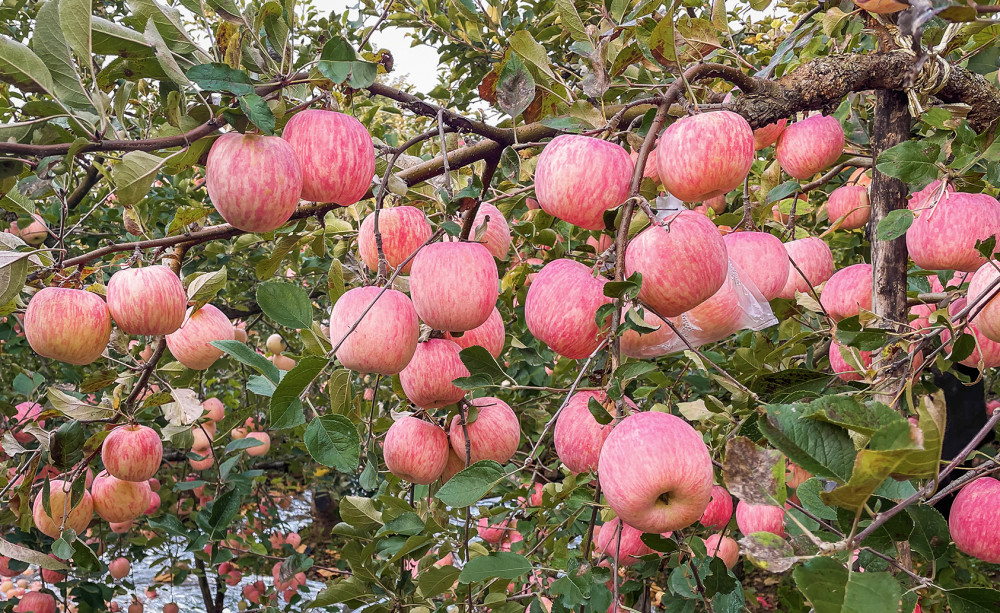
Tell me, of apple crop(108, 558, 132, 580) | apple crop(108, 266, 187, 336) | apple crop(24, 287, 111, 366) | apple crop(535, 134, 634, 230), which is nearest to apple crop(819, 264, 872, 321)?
apple crop(535, 134, 634, 230)

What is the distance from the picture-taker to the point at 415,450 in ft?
3.78

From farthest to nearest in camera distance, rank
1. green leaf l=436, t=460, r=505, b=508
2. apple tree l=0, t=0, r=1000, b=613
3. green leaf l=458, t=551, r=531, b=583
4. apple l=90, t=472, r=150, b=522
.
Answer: apple l=90, t=472, r=150, b=522, green leaf l=458, t=551, r=531, b=583, green leaf l=436, t=460, r=505, b=508, apple tree l=0, t=0, r=1000, b=613

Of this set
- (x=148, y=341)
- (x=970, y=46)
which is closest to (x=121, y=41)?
(x=970, y=46)

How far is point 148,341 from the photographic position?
91.2 inches

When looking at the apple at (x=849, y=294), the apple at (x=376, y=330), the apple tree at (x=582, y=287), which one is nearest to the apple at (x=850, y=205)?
the apple tree at (x=582, y=287)

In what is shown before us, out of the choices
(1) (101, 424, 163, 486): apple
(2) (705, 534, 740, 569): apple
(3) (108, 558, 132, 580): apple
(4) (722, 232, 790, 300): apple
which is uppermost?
(4) (722, 232, 790, 300): apple

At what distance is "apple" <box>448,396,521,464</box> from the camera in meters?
1.15

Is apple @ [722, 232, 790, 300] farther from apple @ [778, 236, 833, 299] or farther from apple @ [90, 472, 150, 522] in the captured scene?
apple @ [90, 472, 150, 522]

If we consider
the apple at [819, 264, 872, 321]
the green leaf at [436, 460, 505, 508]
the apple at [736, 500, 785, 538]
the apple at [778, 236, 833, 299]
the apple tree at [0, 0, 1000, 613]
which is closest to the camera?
the apple tree at [0, 0, 1000, 613]

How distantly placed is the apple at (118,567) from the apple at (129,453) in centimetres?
178

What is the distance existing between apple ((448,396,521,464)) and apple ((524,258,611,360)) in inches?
10.3

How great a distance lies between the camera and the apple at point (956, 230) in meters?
1.06

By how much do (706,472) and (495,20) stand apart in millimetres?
1495

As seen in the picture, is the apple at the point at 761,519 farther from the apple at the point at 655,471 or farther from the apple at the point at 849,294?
the apple at the point at 655,471
